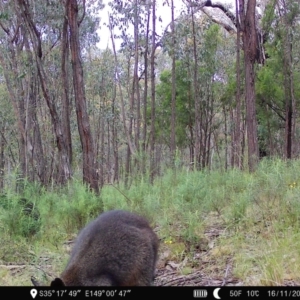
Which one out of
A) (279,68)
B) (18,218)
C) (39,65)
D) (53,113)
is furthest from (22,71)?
(18,218)

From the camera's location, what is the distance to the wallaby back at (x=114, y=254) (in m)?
3.62

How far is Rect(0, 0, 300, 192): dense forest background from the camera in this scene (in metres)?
13.0

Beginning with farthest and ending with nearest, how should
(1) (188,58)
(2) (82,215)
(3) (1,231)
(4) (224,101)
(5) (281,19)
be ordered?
1. (4) (224,101)
2. (1) (188,58)
3. (5) (281,19)
4. (2) (82,215)
5. (3) (1,231)

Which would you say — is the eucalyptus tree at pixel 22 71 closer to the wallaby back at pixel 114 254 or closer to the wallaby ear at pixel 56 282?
the wallaby back at pixel 114 254

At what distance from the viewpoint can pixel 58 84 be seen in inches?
1008

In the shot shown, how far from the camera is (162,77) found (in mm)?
28906
